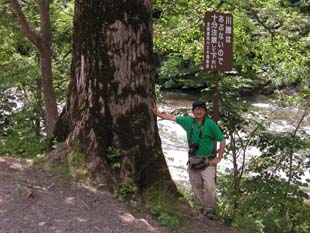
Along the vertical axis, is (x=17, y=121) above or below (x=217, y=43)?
below

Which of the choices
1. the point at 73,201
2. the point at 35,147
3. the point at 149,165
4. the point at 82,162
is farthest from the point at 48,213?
the point at 35,147

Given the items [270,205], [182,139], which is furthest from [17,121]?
[182,139]

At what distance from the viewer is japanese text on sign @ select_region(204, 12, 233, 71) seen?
544 centimetres

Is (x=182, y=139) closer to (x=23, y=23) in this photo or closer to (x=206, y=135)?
(x=23, y=23)

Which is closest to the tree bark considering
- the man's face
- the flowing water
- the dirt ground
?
the dirt ground

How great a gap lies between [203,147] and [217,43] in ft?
4.51

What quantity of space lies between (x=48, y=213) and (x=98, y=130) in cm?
121

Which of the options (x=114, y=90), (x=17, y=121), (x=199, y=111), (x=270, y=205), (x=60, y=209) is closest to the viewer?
(x=60, y=209)

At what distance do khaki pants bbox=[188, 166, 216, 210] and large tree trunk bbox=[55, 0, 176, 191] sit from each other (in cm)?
54

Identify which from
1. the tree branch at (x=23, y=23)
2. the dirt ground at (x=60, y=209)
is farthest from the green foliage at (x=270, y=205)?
the tree branch at (x=23, y=23)

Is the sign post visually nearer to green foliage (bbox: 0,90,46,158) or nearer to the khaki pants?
the khaki pants

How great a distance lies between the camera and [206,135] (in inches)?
199

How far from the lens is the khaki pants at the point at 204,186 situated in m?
5.21

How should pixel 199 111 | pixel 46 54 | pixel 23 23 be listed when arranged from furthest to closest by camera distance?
1. pixel 46 54
2. pixel 23 23
3. pixel 199 111
